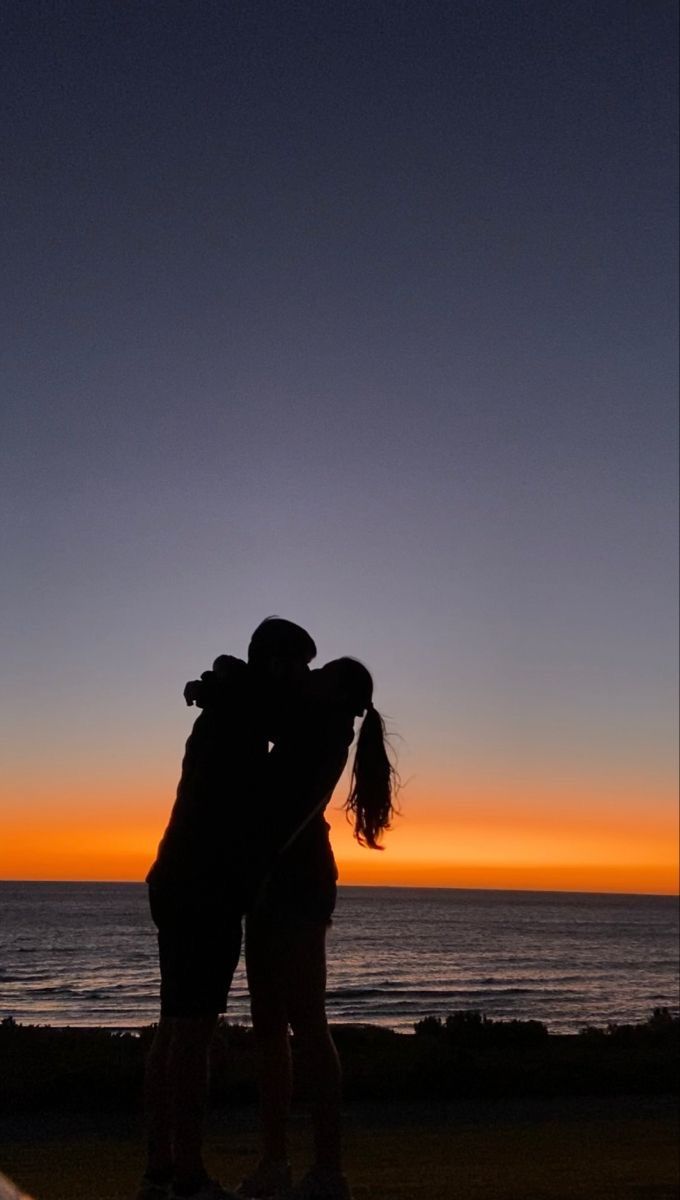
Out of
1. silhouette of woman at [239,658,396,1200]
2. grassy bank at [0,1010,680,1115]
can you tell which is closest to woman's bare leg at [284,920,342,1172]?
silhouette of woman at [239,658,396,1200]

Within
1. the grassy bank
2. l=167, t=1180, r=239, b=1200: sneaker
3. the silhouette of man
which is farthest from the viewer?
the grassy bank

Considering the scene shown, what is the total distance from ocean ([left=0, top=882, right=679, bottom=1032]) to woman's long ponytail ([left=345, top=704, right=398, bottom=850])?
22362 mm

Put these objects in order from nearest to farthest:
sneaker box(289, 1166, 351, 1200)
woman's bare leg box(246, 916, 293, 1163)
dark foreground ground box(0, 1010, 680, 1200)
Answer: sneaker box(289, 1166, 351, 1200) → woman's bare leg box(246, 916, 293, 1163) → dark foreground ground box(0, 1010, 680, 1200)

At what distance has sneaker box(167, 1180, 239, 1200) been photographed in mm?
3018

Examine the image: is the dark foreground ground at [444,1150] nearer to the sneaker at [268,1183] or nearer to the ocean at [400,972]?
the sneaker at [268,1183]

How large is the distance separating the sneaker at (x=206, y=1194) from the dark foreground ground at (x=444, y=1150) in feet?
3.16

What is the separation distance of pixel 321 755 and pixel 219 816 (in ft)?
1.43

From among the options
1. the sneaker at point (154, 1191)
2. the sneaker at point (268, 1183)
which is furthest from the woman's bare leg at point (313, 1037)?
the sneaker at point (154, 1191)

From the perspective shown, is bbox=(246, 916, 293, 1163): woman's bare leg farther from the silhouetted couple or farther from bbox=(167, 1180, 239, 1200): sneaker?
bbox=(167, 1180, 239, 1200): sneaker

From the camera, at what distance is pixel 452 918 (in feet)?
308

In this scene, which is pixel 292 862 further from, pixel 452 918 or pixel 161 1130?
pixel 452 918

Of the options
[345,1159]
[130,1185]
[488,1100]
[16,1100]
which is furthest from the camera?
[488,1100]

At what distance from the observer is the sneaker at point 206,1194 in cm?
302

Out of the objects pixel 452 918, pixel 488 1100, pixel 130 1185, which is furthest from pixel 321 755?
pixel 452 918
